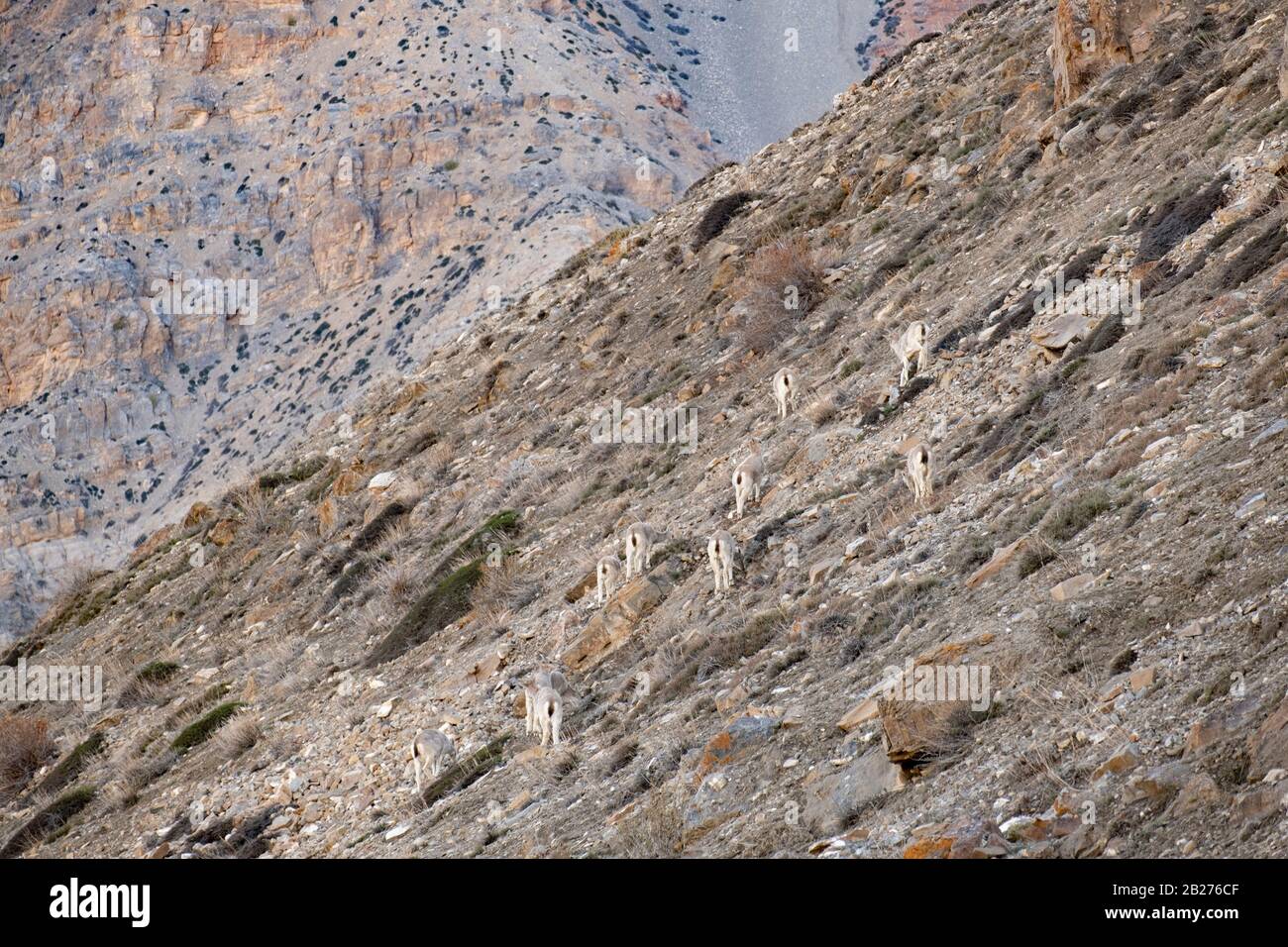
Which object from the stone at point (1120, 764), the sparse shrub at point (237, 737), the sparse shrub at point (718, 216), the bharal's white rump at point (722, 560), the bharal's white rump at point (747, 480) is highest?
the sparse shrub at point (718, 216)

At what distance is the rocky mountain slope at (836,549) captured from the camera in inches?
324

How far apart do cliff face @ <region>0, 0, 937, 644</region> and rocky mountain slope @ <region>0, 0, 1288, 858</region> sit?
35.7 m

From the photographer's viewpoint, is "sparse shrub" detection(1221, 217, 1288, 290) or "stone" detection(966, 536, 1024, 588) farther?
"sparse shrub" detection(1221, 217, 1288, 290)

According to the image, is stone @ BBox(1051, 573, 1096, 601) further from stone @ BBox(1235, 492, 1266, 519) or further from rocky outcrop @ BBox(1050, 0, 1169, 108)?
rocky outcrop @ BBox(1050, 0, 1169, 108)

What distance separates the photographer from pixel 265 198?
291ft

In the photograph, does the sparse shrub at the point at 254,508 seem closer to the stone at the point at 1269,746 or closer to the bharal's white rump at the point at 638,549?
the bharal's white rump at the point at 638,549

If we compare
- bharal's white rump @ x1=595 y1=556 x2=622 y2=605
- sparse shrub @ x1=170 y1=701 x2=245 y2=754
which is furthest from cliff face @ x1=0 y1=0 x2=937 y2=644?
bharal's white rump @ x1=595 y1=556 x2=622 y2=605

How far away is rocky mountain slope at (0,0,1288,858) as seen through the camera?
8242mm

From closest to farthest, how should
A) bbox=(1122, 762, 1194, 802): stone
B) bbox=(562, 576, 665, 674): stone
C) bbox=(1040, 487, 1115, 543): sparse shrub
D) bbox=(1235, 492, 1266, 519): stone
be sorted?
bbox=(1122, 762, 1194, 802): stone → bbox=(1235, 492, 1266, 519): stone → bbox=(1040, 487, 1115, 543): sparse shrub → bbox=(562, 576, 665, 674): stone

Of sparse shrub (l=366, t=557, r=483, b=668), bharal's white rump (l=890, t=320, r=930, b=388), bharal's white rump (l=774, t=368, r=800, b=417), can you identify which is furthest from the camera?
sparse shrub (l=366, t=557, r=483, b=668)

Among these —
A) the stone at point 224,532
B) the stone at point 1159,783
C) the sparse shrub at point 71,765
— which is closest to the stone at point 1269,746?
the stone at point 1159,783

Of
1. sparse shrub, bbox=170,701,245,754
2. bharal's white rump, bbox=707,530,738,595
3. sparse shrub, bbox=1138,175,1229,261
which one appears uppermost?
sparse shrub, bbox=1138,175,1229,261

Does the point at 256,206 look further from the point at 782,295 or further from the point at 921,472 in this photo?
the point at 921,472

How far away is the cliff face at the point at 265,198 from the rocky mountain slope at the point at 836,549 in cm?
3565
